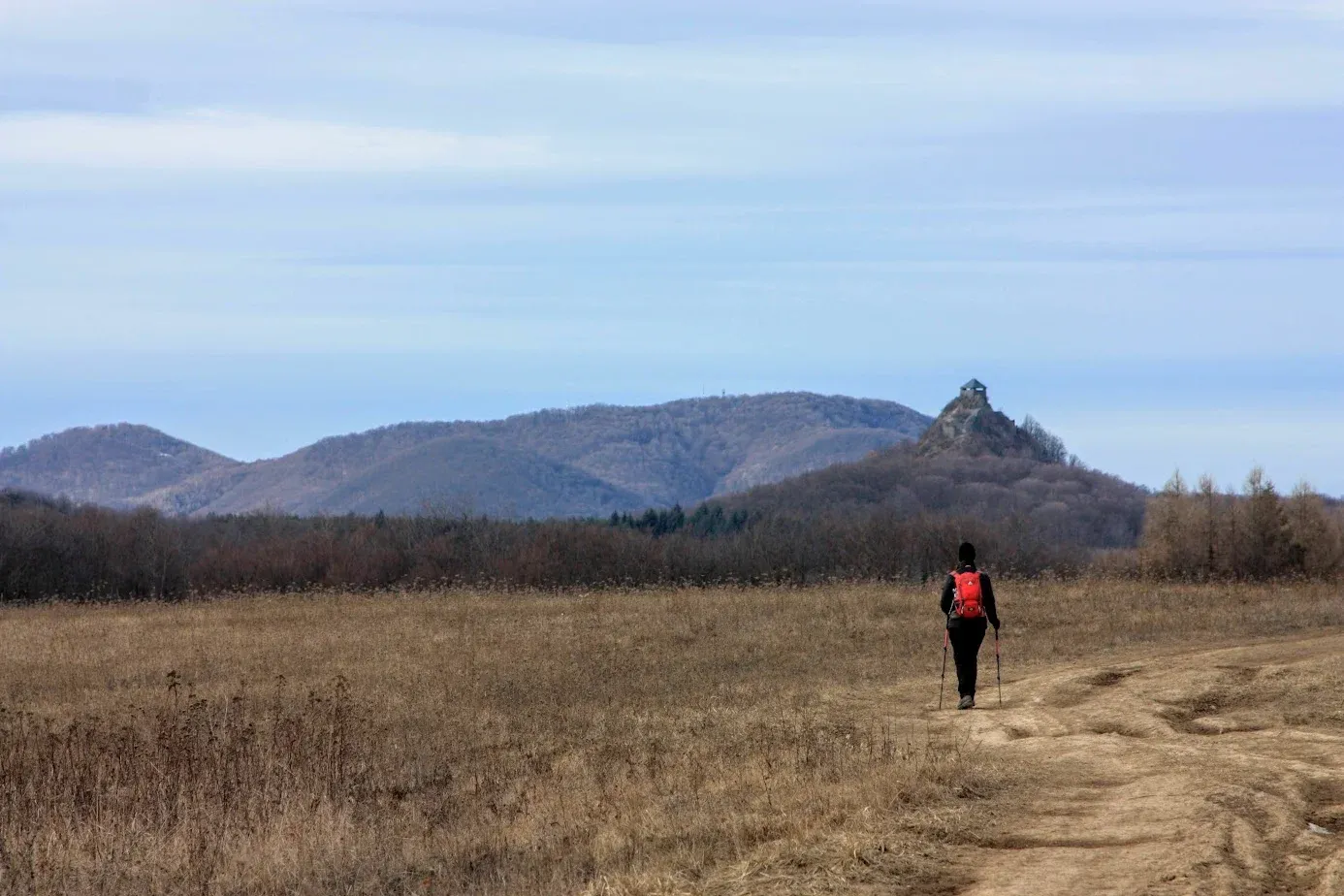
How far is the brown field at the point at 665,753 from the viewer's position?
9.88m

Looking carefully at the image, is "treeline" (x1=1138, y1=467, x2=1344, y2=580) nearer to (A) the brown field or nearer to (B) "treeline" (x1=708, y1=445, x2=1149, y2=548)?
(A) the brown field

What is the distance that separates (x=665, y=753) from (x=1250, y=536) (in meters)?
34.8

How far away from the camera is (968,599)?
689 inches

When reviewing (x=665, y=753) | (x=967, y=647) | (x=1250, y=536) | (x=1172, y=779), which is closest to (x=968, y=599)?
(x=967, y=647)

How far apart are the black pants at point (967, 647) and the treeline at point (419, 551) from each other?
40.4 m

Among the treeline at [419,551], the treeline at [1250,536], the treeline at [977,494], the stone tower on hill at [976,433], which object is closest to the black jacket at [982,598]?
the treeline at [1250,536]

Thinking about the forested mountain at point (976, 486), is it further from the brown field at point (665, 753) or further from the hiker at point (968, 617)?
the hiker at point (968, 617)

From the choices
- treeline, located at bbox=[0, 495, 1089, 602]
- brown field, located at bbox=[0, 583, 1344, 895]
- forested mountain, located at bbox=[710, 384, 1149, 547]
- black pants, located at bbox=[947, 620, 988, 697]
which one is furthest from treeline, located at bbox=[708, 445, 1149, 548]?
black pants, located at bbox=[947, 620, 988, 697]

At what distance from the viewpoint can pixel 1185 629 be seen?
26.0 m

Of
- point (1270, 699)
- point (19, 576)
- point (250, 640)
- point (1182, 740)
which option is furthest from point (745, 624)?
point (19, 576)

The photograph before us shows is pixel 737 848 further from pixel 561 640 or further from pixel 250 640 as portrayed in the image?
pixel 250 640

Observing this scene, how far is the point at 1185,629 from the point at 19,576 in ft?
170

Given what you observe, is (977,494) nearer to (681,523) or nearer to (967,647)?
(681,523)

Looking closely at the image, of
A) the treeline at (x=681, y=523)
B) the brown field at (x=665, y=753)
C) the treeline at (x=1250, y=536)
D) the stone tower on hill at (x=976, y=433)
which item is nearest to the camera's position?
the brown field at (x=665, y=753)
